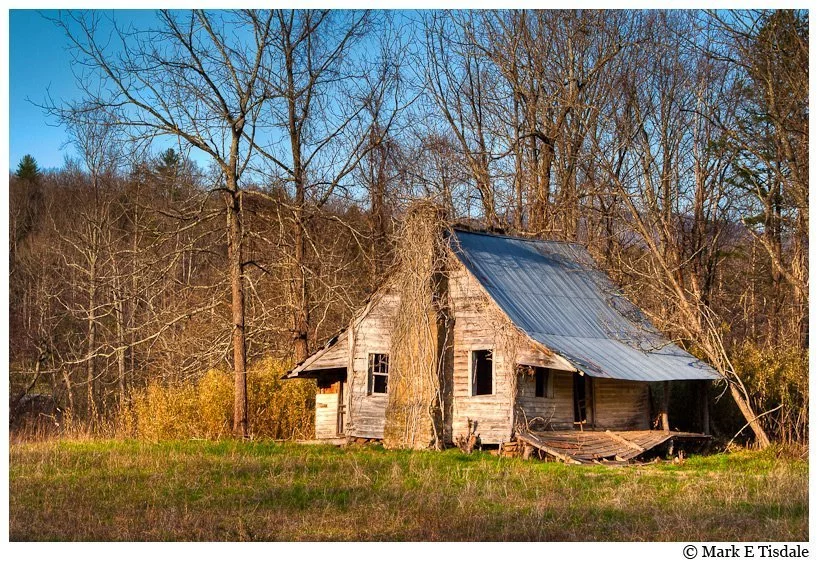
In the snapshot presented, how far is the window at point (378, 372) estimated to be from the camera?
2355 cm

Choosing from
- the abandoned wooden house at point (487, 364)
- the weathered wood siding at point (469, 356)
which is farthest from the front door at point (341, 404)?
the weathered wood siding at point (469, 356)

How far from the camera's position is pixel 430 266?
872 inches

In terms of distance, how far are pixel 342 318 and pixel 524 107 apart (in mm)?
11689

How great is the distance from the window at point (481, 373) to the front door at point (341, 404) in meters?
3.61

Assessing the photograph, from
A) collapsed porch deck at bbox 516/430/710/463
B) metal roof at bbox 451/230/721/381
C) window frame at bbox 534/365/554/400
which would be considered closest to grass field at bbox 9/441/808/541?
collapsed porch deck at bbox 516/430/710/463

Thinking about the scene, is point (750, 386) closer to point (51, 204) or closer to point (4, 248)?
point (4, 248)

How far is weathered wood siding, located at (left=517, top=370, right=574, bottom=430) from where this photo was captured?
2125 centimetres

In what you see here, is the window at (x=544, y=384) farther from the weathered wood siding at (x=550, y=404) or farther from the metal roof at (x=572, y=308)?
the metal roof at (x=572, y=308)

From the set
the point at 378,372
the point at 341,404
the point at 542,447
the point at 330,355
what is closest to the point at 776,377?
the point at 542,447

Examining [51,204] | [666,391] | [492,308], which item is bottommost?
[666,391]

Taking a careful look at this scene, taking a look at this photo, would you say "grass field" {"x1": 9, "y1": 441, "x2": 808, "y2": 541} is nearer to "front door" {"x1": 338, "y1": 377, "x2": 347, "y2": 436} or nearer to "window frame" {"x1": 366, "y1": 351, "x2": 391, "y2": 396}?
"window frame" {"x1": 366, "y1": 351, "x2": 391, "y2": 396}

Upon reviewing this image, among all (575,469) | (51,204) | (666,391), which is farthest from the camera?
(51,204)

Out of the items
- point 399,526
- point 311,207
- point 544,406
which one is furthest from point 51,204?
point 399,526

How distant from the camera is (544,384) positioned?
2186cm
